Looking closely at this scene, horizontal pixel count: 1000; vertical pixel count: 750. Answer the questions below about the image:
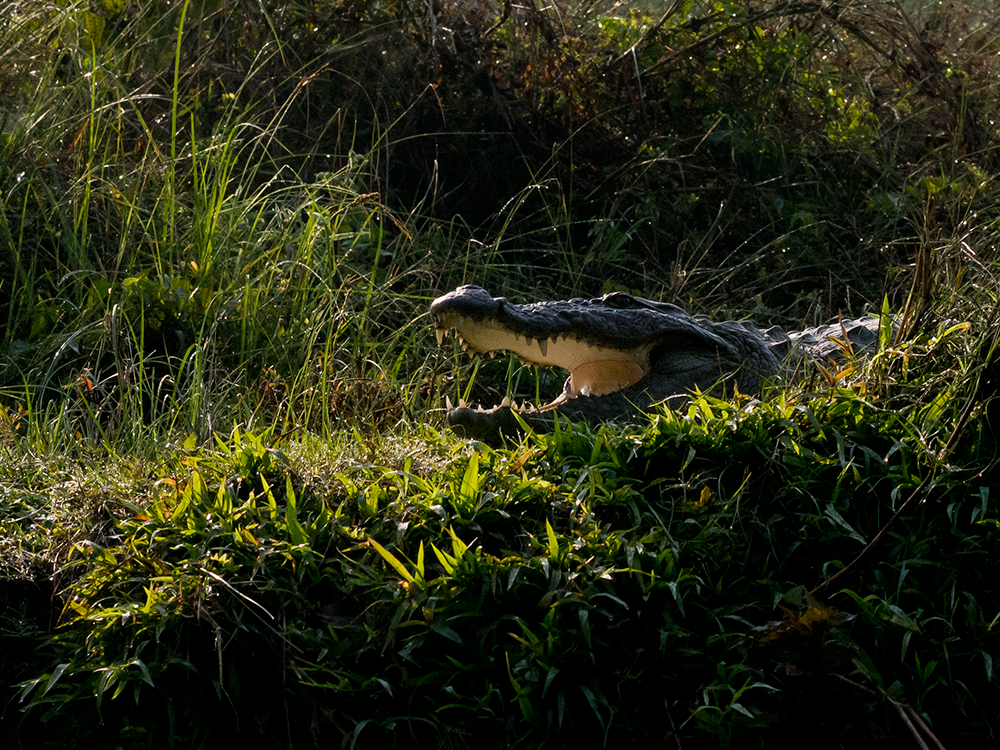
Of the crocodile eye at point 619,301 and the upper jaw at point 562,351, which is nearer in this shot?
the upper jaw at point 562,351

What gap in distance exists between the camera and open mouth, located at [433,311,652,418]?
134 inches

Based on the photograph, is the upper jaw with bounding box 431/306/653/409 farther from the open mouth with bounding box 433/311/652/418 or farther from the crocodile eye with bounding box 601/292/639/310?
the crocodile eye with bounding box 601/292/639/310

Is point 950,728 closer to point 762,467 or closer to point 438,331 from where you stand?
point 762,467

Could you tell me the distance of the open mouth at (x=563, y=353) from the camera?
3408mm

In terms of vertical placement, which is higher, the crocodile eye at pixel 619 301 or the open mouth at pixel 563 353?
the crocodile eye at pixel 619 301

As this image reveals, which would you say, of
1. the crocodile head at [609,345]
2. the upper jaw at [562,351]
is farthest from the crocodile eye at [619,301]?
the upper jaw at [562,351]

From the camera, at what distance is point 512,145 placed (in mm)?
6379

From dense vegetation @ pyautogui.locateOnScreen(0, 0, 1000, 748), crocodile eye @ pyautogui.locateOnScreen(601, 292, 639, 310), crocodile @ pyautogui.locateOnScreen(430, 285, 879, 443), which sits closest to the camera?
dense vegetation @ pyautogui.locateOnScreen(0, 0, 1000, 748)

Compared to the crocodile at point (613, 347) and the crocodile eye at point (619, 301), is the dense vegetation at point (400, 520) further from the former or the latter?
the crocodile eye at point (619, 301)

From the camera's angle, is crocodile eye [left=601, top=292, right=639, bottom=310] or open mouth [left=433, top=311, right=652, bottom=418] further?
crocodile eye [left=601, top=292, right=639, bottom=310]

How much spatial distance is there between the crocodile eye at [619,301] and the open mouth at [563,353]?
168mm

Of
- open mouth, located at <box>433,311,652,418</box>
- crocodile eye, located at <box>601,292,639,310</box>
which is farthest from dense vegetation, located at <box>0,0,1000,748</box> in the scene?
crocodile eye, located at <box>601,292,639,310</box>

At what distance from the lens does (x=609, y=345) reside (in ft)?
12.0

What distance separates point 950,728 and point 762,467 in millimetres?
723
